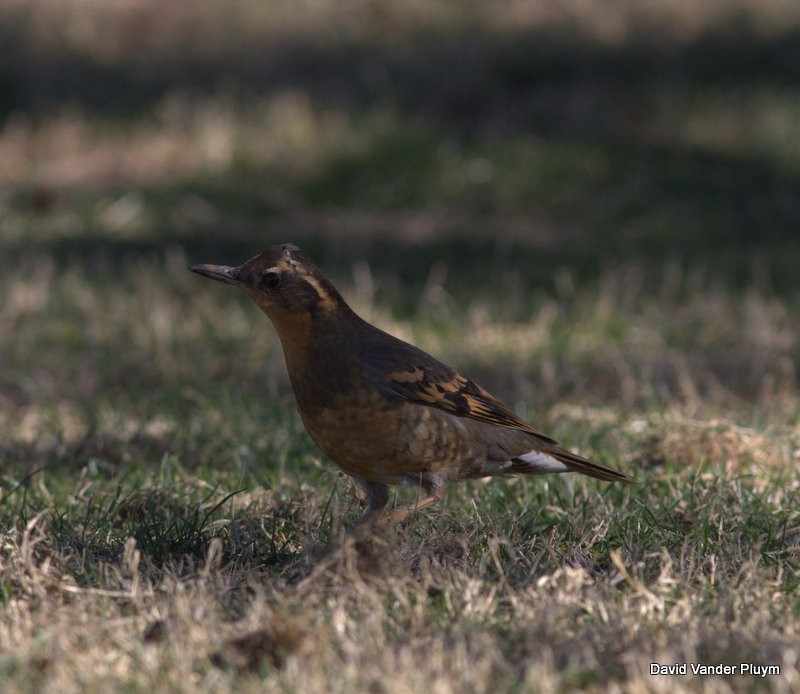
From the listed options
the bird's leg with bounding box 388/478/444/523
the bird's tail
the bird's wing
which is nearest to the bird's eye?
the bird's wing

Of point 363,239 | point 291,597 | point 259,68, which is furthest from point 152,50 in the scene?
point 291,597

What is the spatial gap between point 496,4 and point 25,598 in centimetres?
1323

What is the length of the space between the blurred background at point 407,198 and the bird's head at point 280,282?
5.06 ft

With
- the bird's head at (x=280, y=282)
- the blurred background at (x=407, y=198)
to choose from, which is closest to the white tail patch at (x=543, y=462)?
the bird's head at (x=280, y=282)

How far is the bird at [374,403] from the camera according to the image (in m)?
4.73

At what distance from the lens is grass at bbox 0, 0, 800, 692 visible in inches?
149

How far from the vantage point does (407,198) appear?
1229cm

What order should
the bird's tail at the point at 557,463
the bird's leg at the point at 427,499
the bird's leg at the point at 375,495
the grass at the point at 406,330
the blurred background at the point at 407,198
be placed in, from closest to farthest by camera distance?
the grass at the point at 406,330
the bird's leg at the point at 427,499
the bird's leg at the point at 375,495
the bird's tail at the point at 557,463
the blurred background at the point at 407,198

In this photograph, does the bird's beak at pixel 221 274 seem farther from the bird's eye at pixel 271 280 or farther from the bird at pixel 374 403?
the bird's eye at pixel 271 280

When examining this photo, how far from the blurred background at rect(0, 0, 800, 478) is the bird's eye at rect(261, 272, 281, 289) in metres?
1.61

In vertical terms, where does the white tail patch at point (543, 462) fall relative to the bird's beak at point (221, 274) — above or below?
below

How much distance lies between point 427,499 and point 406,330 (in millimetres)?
3868

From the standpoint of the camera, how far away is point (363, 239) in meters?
11.4

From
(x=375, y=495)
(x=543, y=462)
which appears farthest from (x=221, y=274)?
(x=543, y=462)
